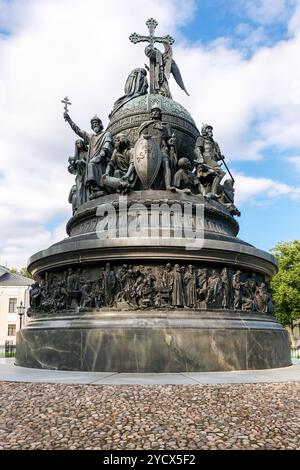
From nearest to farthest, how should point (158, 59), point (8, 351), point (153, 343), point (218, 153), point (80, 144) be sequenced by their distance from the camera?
1. point (153, 343)
2. point (218, 153)
3. point (80, 144)
4. point (158, 59)
5. point (8, 351)

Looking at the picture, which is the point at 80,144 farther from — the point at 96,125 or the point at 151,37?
the point at 151,37

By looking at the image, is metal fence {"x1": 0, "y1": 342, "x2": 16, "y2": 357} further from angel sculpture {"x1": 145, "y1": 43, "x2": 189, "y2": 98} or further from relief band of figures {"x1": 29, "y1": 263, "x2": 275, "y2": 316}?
angel sculpture {"x1": 145, "y1": 43, "x2": 189, "y2": 98}

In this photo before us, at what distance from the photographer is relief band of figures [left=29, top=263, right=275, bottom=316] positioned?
12109 mm

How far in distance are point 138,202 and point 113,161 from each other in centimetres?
256

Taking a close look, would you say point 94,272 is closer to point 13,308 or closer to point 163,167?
point 163,167

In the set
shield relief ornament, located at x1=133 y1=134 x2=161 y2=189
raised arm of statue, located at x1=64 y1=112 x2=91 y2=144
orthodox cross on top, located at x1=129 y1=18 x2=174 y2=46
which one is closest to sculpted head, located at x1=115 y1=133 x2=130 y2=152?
shield relief ornament, located at x1=133 y1=134 x2=161 y2=189

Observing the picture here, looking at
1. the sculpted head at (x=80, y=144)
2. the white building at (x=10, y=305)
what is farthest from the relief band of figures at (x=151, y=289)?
the white building at (x=10, y=305)

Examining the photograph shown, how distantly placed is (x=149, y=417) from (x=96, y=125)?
46.2 feet

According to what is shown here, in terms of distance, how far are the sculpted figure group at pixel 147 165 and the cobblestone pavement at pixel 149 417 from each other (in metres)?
8.26

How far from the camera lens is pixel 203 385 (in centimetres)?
855

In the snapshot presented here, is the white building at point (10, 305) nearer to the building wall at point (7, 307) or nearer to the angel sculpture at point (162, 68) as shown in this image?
the building wall at point (7, 307)

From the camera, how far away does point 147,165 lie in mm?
14773

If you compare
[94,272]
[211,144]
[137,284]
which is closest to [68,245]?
[94,272]

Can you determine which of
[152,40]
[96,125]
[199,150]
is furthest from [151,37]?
[199,150]
